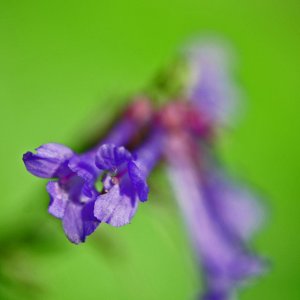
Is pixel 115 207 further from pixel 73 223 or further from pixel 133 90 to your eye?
pixel 133 90

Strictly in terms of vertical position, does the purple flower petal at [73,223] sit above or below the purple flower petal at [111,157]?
below

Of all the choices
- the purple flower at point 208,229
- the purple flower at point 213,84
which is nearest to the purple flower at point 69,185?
the purple flower at point 208,229

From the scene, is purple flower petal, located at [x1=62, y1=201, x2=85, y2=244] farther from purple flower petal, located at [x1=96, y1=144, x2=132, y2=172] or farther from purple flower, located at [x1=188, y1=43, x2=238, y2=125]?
purple flower, located at [x1=188, y1=43, x2=238, y2=125]

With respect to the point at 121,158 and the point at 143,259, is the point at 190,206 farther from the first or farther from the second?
the point at 143,259

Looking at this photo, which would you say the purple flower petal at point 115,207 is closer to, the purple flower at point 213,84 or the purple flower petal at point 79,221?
the purple flower petal at point 79,221

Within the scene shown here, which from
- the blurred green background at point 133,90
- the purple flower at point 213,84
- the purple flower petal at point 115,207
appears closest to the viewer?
the purple flower petal at point 115,207

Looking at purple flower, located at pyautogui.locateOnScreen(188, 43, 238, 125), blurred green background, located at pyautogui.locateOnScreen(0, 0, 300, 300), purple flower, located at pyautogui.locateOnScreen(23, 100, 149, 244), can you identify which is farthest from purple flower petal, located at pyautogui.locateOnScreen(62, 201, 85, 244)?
purple flower, located at pyautogui.locateOnScreen(188, 43, 238, 125)
